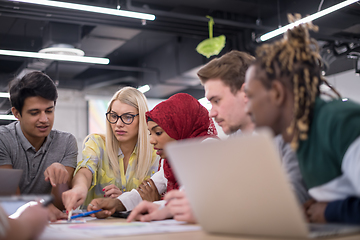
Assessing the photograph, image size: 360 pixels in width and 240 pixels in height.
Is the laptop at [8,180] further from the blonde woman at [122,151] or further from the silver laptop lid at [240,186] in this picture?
the silver laptop lid at [240,186]

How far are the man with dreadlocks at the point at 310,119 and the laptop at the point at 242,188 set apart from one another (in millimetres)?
115

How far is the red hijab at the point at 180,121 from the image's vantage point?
1.82 m

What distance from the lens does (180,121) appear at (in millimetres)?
1824

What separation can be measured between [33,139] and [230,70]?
126cm

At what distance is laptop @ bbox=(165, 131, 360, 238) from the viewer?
652 millimetres

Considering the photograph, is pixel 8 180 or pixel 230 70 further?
pixel 230 70

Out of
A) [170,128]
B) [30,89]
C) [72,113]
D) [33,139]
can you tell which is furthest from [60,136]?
[72,113]

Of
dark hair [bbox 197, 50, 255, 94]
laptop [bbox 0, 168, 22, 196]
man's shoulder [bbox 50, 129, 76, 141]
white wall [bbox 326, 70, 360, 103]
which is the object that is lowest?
laptop [bbox 0, 168, 22, 196]

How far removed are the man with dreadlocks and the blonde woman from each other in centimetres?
129

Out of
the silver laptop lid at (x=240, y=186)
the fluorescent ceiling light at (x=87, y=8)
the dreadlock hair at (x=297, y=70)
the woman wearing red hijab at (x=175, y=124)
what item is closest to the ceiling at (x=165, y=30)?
Answer: the fluorescent ceiling light at (x=87, y=8)

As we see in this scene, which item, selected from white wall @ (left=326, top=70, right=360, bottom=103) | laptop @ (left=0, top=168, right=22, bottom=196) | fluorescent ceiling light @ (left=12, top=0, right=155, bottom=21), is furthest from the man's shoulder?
white wall @ (left=326, top=70, right=360, bottom=103)

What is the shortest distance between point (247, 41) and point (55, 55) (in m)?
3.09

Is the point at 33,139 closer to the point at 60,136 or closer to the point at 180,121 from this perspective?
the point at 60,136

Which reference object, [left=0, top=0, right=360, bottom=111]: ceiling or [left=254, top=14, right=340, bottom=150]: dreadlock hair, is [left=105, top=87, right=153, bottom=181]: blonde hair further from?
[left=0, top=0, right=360, bottom=111]: ceiling
